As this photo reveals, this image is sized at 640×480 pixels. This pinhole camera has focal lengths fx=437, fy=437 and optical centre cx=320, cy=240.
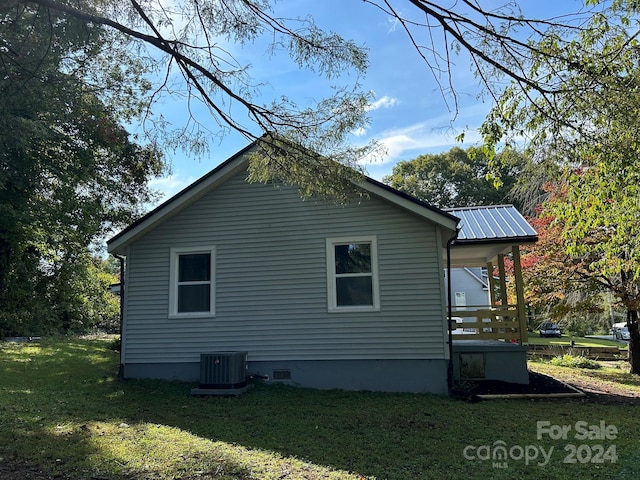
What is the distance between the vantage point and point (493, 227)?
971cm

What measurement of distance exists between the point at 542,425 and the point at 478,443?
4.31 feet

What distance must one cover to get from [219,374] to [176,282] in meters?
2.36

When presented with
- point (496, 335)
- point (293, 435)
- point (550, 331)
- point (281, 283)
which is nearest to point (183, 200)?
point (281, 283)

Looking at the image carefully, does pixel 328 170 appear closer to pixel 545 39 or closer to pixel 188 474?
pixel 545 39

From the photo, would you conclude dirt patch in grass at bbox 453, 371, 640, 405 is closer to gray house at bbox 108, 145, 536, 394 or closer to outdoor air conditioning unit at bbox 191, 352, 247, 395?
gray house at bbox 108, 145, 536, 394

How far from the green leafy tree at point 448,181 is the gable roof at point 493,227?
2478cm

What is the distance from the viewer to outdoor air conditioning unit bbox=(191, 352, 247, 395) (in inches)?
316

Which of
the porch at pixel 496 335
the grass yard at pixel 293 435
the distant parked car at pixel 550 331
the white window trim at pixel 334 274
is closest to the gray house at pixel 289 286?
the white window trim at pixel 334 274

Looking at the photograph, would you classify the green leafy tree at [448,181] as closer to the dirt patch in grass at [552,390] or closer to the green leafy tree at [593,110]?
the dirt patch in grass at [552,390]

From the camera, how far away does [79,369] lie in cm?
1030

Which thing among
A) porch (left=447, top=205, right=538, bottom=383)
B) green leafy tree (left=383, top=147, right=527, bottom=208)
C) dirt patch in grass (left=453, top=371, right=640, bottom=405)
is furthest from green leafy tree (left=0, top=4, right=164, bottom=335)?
green leafy tree (left=383, top=147, right=527, bottom=208)

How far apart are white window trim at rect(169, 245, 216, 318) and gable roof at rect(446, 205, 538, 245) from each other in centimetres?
513

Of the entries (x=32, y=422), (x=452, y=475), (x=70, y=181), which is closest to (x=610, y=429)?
(x=452, y=475)

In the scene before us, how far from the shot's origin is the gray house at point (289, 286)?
826cm
